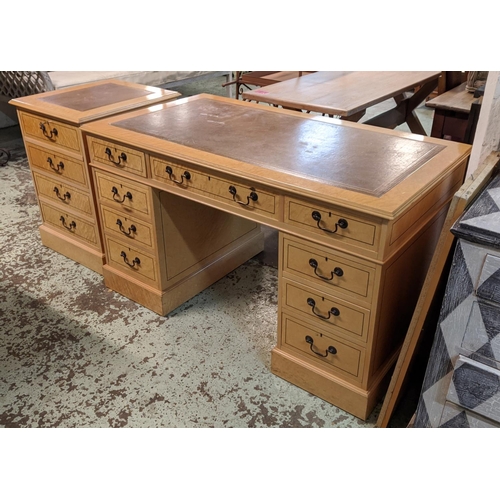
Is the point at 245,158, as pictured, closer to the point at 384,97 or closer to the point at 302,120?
the point at 302,120

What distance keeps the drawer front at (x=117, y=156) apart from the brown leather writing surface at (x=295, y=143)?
107 millimetres

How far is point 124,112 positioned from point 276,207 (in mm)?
Result: 1140

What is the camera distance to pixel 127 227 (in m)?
2.38

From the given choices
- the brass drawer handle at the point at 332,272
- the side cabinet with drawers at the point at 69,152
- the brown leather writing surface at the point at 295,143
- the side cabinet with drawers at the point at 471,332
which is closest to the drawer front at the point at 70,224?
the side cabinet with drawers at the point at 69,152

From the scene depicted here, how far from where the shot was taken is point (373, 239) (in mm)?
1546

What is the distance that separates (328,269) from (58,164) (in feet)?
5.29

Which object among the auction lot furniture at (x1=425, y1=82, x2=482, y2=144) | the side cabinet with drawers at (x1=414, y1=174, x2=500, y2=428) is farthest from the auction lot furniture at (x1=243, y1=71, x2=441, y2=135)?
the side cabinet with drawers at (x1=414, y1=174, x2=500, y2=428)

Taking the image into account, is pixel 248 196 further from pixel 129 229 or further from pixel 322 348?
pixel 129 229

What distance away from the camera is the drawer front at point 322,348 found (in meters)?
1.80

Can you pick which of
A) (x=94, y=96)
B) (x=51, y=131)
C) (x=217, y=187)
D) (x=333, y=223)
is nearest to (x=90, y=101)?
(x=94, y=96)

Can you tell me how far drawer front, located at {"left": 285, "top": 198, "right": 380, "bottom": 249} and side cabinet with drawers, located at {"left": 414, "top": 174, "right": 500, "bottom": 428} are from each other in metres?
0.28

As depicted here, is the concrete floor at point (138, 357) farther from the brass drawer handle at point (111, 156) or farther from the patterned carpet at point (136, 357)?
the brass drawer handle at point (111, 156)

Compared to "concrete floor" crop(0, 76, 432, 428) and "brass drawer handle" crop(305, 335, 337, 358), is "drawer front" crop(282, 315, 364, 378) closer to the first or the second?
"brass drawer handle" crop(305, 335, 337, 358)

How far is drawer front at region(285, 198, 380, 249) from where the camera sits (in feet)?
5.08
